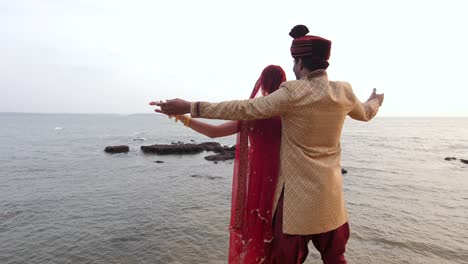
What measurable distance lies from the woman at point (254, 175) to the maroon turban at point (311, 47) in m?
0.47

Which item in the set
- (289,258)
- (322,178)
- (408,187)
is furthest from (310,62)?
(408,187)

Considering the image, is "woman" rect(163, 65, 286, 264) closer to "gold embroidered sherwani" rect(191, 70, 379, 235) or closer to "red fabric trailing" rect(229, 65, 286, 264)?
"red fabric trailing" rect(229, 65, 286, 264)

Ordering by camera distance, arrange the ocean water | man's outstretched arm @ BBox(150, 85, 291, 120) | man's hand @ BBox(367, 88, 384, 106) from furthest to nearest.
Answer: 1. the ocean water
2. man's hand @ BBox(367, 88, 384, 106)
3. man's outstretched arm @ BBox(150, 85, 291, 120)

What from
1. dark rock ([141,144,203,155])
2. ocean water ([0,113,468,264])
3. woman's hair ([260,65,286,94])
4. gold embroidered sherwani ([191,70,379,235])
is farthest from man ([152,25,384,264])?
dark rock ([141,144,203,155])

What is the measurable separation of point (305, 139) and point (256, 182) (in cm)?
67

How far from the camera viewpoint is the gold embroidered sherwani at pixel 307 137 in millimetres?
2471

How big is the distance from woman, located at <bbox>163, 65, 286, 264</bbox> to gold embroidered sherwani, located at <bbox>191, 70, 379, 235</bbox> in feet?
0.58

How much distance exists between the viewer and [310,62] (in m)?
2.60

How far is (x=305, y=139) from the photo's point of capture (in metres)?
2.60

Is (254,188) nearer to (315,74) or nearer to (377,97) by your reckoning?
(315,74)

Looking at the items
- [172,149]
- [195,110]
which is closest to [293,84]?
[195,110]

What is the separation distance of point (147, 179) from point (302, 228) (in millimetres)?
17405

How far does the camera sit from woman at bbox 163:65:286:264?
116 inches

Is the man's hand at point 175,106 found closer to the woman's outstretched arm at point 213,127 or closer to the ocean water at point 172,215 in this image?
the woman's outstretched arm at point 213,127
